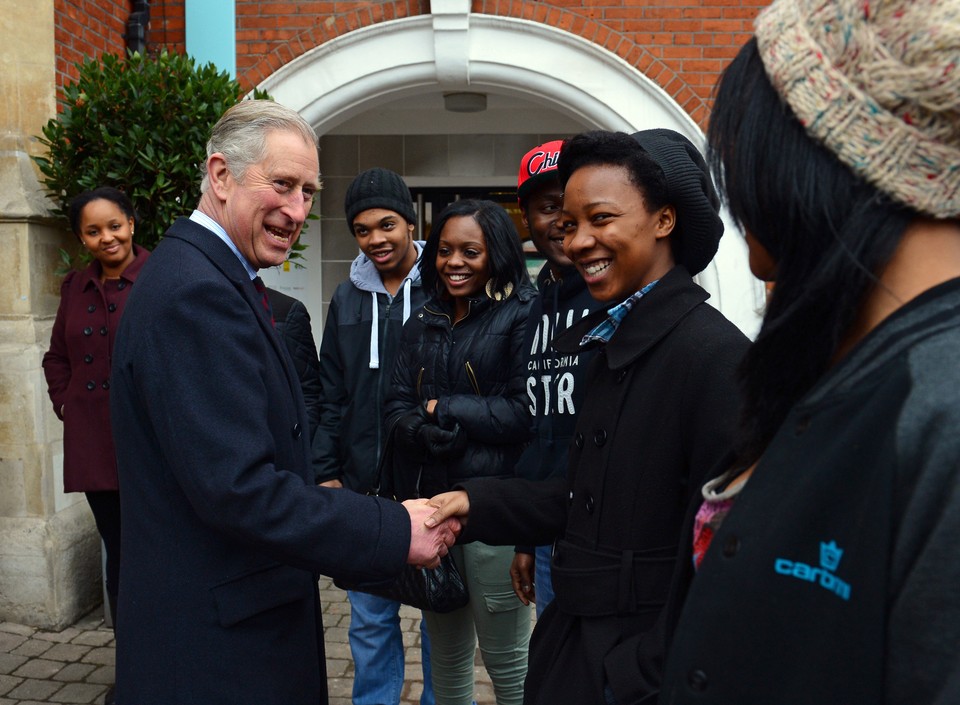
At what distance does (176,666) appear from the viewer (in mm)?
1734

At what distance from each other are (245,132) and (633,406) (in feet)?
3.57

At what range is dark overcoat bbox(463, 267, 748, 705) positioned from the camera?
1507 mm

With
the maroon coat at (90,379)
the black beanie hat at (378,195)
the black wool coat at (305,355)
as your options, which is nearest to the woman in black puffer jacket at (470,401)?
the black beanie hat at (378,195)

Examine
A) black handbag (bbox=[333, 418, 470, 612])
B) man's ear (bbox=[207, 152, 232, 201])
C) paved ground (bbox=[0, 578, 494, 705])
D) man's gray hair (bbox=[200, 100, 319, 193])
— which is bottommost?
paved ground (bbox=[0, 578, 494, 705])

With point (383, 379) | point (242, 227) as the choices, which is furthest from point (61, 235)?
point (242, 227)

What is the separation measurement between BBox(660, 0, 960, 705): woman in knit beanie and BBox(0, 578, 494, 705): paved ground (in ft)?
10.6

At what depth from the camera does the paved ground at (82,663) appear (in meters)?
3.85

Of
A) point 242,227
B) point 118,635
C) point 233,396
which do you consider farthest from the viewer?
point 242,227

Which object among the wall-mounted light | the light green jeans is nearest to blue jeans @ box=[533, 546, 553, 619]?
the light green jeans

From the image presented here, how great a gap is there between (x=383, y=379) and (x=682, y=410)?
6.67 feet

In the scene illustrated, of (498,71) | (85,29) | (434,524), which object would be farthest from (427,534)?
(498,71)

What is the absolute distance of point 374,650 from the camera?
3270 mm

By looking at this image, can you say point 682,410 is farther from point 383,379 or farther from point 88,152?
point 88,152

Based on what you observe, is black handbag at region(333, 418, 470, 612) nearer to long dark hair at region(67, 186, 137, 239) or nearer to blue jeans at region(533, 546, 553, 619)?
blue jeans at region(533, 546, 553, 619)
